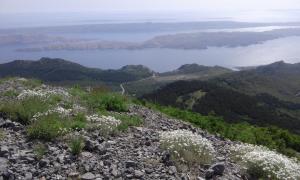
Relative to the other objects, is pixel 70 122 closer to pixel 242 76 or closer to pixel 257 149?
pixel 257 149

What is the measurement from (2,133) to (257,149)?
6953 mm

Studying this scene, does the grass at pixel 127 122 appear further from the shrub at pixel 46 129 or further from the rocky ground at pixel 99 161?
the shrub at pixel 46 129

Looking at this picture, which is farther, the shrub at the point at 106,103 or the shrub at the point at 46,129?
the shrub at the point at 106,103

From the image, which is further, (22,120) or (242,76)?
(242,76)

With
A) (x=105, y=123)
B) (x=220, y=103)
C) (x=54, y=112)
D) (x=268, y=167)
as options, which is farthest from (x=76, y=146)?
(x=220, y=103)

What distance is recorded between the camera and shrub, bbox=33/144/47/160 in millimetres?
9502

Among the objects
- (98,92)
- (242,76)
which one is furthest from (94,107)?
(242,76)

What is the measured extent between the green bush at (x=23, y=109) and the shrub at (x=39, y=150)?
2528 millimetres

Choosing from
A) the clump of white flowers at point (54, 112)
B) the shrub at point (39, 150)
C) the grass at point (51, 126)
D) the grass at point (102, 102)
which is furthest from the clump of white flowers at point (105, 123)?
the grass at point (102, 102)

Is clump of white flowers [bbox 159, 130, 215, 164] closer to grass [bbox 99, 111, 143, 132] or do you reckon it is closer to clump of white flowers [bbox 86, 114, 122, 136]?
clump of white flowers [bbox 86, 114, 122, 136]

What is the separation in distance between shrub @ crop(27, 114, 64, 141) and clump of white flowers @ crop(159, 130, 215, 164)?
264 centimetres

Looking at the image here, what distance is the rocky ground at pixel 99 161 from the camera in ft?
28.8

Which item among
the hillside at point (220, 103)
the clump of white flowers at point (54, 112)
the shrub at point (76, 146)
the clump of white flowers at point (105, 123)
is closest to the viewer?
the shrub at point (76, 146)

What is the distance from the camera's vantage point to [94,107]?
16.2 m
